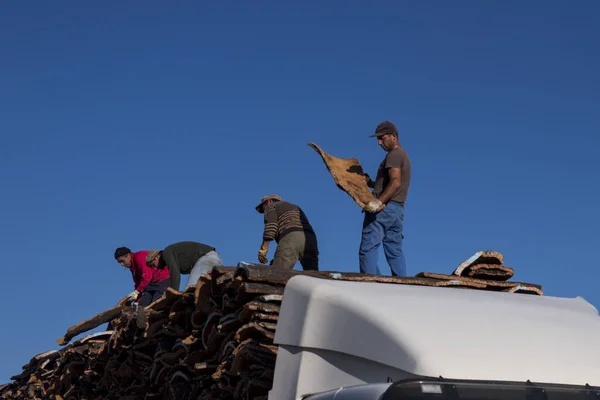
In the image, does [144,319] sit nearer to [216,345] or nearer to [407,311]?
[216,345]

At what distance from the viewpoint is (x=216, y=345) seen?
6566mm

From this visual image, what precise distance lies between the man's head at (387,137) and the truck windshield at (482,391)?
5.10 m

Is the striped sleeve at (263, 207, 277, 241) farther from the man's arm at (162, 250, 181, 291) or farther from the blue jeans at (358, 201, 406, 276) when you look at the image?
the man's arm at (162, 250, 181, 291)

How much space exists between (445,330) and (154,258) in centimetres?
759

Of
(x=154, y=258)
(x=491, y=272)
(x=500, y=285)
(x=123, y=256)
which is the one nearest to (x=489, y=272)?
(x=491, y=272)

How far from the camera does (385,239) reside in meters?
8.53

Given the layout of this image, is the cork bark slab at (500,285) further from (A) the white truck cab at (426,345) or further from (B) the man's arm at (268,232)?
(B) the man's arm at (268,232)

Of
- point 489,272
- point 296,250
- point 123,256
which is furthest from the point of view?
point 123,256

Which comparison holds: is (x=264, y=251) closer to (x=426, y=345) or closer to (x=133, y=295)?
(x=133, y=295)

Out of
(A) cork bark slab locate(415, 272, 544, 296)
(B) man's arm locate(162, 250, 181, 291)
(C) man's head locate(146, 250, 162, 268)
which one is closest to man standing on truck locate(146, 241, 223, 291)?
(B) man's arm locate(162, 250, 181, 291)

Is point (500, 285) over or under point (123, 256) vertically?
under

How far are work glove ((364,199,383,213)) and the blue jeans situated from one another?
90 millimetres

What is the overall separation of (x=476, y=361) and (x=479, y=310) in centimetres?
58

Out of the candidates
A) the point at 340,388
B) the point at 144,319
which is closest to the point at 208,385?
the point at 144,319
